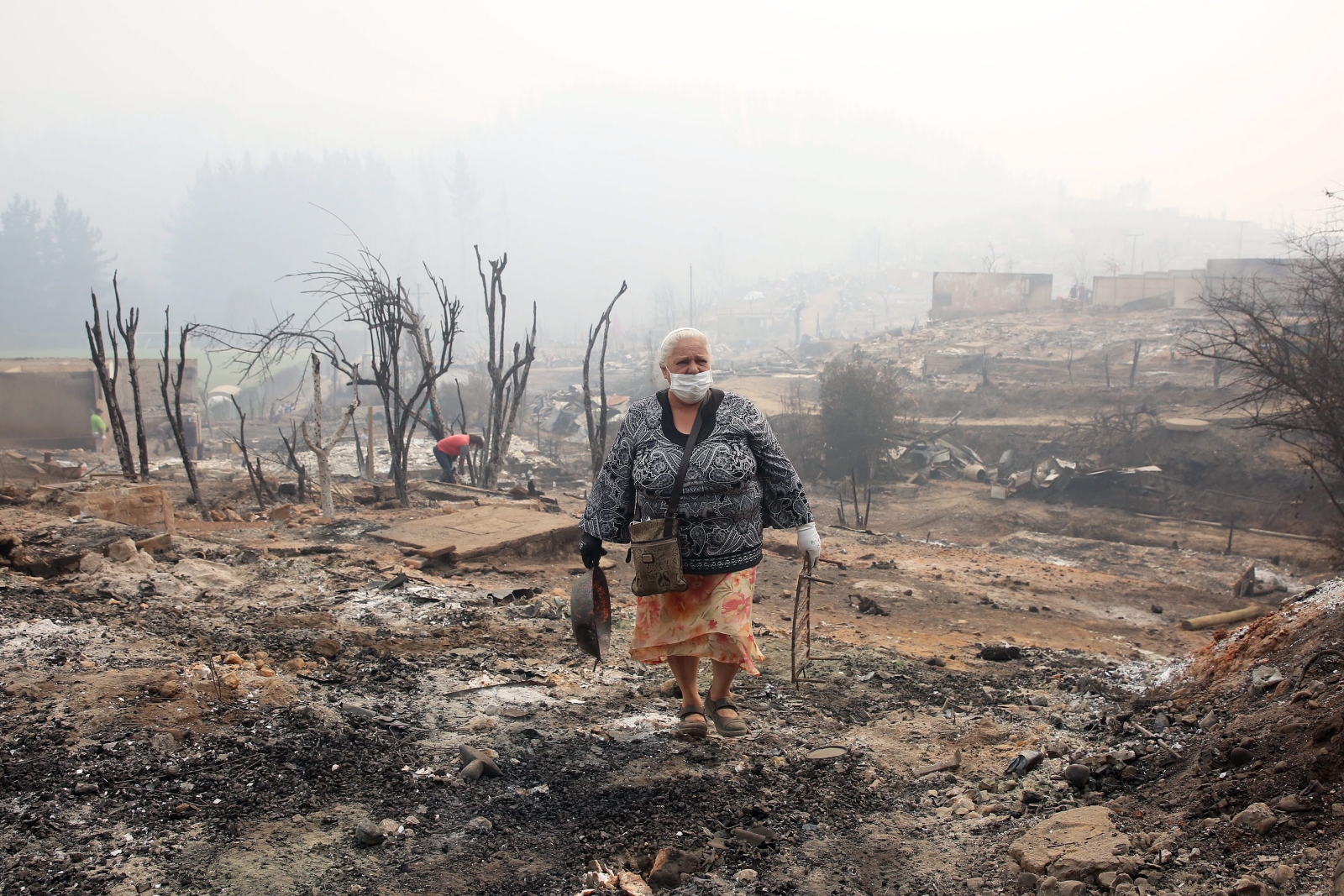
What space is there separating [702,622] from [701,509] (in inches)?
17.9

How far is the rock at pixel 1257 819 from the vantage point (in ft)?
7.25

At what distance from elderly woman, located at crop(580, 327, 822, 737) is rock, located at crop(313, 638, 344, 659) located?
1.40m

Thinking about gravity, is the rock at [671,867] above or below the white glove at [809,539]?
below

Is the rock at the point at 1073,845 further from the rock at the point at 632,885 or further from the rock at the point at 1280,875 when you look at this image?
the rock at the point at 632,885

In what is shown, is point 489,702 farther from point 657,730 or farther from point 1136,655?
point 1136,655

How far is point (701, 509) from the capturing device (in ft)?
10.8

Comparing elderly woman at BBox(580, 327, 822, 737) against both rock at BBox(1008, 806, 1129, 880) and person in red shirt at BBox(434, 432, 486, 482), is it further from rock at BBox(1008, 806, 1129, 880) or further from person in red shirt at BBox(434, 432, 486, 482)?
person in red shirt at BBox(434, 432, 486, 482)

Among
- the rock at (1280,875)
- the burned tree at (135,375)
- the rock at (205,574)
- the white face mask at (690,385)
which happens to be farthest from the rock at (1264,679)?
the burned tree at (135,375)

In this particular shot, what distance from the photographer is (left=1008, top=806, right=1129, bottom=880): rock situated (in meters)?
2.23

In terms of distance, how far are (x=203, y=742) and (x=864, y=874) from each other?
220cm

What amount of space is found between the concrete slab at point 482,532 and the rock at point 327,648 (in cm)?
265

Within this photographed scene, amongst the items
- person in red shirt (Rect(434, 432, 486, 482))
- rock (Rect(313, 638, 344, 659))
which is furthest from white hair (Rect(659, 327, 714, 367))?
person in red shirt (Rect(434, 432, 486, 482))

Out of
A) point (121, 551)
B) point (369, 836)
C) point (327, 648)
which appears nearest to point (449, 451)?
point (121, 551)

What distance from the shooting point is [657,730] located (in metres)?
3.58
